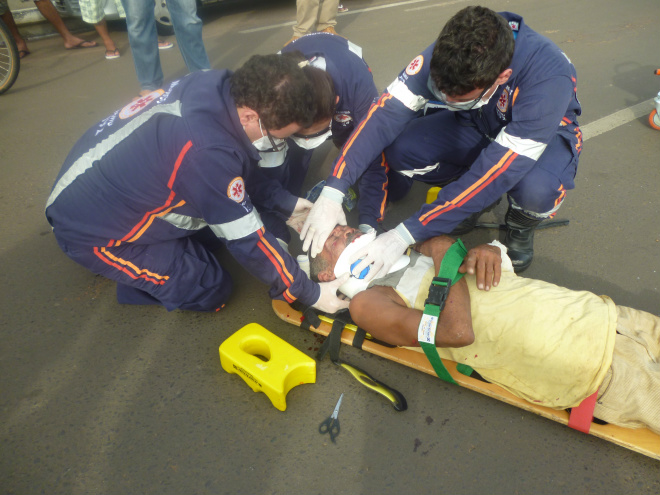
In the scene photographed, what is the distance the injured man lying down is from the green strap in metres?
0.05

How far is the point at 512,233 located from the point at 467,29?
4.10ft

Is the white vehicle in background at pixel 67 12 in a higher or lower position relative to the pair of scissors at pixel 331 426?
higher

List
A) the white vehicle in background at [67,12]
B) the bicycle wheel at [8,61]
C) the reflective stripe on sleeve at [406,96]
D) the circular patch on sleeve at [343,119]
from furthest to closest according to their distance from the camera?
the white vehicle in background at [67,12] → the bicycle wheel at [8,61] → the circular patch on sleeve at [343,119] → the reflective stripe on sleeve at [406,96]

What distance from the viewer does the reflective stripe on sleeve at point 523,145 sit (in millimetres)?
1966

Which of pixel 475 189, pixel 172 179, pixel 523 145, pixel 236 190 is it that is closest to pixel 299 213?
pixel 236 190

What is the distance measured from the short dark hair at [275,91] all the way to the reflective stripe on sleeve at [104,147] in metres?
0.31

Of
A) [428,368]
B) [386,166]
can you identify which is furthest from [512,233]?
[428,368]

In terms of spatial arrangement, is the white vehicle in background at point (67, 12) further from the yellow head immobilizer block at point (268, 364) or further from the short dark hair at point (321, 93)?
the yellow head immobilizer block at point (268, 364)

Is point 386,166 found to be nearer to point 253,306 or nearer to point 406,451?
point 253,306

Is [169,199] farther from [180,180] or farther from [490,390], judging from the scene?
[490,390]

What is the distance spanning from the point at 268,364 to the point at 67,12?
614 centimetres

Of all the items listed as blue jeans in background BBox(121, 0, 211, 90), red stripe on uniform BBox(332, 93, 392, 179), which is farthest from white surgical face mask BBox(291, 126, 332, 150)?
blue jeans in background BBox(121, 0, 211, 90)

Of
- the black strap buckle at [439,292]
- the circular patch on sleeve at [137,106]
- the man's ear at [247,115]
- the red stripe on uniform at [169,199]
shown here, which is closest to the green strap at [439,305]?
the black strap buckle at [439,292]

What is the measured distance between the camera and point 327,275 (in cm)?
219
